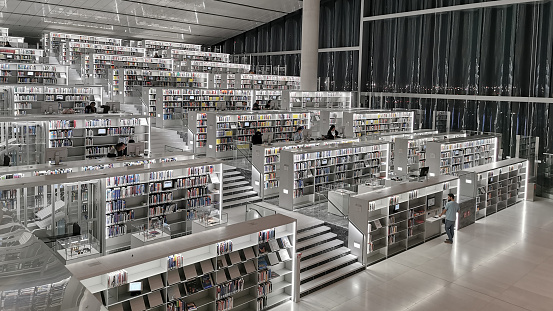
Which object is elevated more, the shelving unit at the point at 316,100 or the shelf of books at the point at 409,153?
the shelving unit at the point at 316,100

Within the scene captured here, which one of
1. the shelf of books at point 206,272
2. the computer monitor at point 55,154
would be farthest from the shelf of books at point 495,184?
the computer monitor at point 55,154

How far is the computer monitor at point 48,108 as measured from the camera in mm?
13141

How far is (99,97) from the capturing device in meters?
A: 16.1

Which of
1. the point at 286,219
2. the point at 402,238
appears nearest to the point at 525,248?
the point at 402,238

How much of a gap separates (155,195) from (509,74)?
15456 mm

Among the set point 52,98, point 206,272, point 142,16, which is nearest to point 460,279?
point 206,272

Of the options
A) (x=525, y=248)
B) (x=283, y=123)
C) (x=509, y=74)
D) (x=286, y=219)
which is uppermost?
(x=509, y=74)

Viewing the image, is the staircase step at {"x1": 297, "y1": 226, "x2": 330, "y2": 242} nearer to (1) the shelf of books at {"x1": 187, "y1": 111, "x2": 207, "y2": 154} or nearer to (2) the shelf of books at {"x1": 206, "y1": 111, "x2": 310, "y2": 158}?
(2) the shelf of books at {"x1": 206, "y1": 111, "x2": 310, "y2": 158}

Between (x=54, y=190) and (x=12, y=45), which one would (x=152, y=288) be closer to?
(x=54, y=190)

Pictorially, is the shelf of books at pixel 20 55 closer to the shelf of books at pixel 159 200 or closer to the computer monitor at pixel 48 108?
the computer monitor at pixel 48 108

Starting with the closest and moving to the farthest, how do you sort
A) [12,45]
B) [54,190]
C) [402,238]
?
1. [54,190]
2. [402,238]
3. [12,45]

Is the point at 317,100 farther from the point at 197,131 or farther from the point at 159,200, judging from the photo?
the point at 159,200

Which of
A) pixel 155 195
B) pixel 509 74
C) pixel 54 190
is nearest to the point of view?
pixel 54 190

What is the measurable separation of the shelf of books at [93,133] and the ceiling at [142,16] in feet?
42.5
